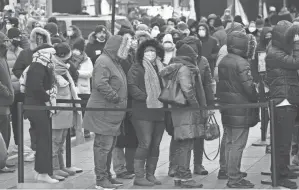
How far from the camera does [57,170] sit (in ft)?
37.8

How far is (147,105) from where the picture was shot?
10.9m

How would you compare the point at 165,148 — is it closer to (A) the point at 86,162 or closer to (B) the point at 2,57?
(A) the point at 86,162

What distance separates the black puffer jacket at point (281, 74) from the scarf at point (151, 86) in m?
1.33

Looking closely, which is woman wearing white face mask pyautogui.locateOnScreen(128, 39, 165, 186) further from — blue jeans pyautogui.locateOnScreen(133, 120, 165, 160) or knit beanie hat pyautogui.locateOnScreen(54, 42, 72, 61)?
knit beanie hat pyautogui.locateOnScreen(54, 42, 72, 61)

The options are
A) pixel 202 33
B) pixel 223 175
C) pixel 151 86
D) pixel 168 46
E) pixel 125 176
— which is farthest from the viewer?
pixel 202 33

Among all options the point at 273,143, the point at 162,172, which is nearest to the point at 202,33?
the point at 162,172

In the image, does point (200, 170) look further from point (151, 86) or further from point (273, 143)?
point (273, 143)

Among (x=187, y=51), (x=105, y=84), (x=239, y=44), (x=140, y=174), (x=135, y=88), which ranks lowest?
(x=140, y=174)

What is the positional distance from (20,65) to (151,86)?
2.72m

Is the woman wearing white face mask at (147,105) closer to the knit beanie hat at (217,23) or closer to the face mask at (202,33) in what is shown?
the face mask at (202,33)

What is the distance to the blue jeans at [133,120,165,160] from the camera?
10.9 m

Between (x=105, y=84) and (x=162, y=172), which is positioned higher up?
(x=105, y=84)

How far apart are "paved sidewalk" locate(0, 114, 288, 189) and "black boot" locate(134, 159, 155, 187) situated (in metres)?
0.09

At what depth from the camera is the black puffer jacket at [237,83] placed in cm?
1042
